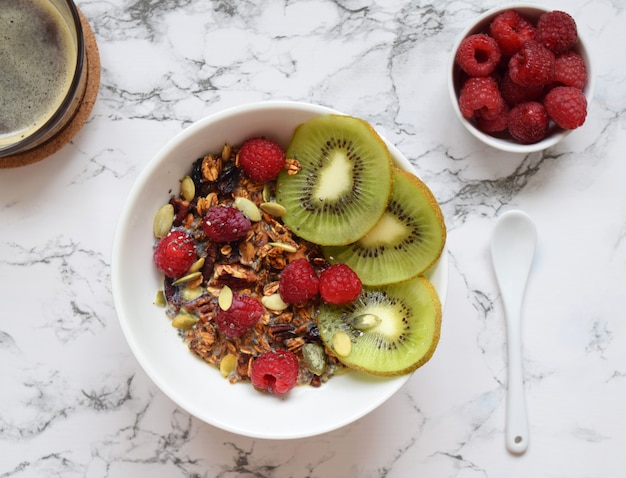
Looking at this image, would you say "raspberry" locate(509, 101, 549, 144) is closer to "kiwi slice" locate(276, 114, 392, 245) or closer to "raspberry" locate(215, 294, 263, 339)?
"kiwi slice" locate(276, 114, 392, 245)

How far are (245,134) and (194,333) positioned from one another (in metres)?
0.37

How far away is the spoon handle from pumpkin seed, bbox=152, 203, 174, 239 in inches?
26.5

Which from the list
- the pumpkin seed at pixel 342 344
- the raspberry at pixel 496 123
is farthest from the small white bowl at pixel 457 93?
the pumpkin seed at pixel 342 344

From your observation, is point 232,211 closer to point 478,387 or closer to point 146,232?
point 146,232

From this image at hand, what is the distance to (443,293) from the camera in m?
1.22

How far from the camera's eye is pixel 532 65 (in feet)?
4.17

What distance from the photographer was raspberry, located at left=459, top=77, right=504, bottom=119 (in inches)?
51.2

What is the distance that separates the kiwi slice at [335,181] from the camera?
1.20m

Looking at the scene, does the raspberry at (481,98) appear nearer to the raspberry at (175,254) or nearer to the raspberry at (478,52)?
the raspberry at (478,52)

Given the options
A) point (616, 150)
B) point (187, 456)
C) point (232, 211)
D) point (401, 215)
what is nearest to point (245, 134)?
point (232, 211)

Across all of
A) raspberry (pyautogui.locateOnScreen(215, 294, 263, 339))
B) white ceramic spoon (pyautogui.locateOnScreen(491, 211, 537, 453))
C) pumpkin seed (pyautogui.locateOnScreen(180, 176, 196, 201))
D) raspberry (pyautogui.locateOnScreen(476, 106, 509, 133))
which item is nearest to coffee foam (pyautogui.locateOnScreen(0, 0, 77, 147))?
pumpkin seed (pyautogui.locateOnScreen(180, 176, 196, 201))

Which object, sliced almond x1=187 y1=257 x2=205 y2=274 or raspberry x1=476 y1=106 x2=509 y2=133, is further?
raspberry x1=476 y1=106 x2=509 y2=133

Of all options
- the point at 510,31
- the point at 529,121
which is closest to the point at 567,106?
the point at 529,121

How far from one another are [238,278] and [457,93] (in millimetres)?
554
